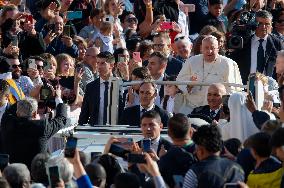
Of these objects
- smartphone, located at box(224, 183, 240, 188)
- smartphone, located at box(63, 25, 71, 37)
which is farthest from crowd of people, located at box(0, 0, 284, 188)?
smartphone, located at box(224, 183, 240, 188)

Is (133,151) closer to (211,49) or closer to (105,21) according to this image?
(211,49)

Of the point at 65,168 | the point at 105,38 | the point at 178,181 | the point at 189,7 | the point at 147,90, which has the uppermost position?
→ the point at 189,7

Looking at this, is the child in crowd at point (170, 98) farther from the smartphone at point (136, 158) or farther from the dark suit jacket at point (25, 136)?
the smartphone at point (136, 158)

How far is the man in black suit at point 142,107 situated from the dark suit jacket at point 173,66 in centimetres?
300

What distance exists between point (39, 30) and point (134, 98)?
16.5 feet

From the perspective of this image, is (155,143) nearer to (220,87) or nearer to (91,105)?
(220,87)

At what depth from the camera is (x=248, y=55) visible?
19.9 metres

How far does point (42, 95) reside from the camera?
1744 cm

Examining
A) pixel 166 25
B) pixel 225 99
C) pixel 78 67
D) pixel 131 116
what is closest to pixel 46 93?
pixel 131 116

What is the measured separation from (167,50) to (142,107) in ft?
13.6

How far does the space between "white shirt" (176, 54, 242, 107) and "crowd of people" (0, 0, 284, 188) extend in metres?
0.02

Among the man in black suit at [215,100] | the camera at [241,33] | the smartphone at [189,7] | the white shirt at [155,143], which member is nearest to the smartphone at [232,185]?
the white shirt at [155,143]

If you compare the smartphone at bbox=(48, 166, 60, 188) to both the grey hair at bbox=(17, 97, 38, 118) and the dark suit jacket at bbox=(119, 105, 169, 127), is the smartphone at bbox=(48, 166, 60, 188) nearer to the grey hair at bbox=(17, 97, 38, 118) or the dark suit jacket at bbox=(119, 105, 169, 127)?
the grey hair at bbox=(17, 97, 38, 118)

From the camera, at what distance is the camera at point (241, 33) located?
19.5 metres
